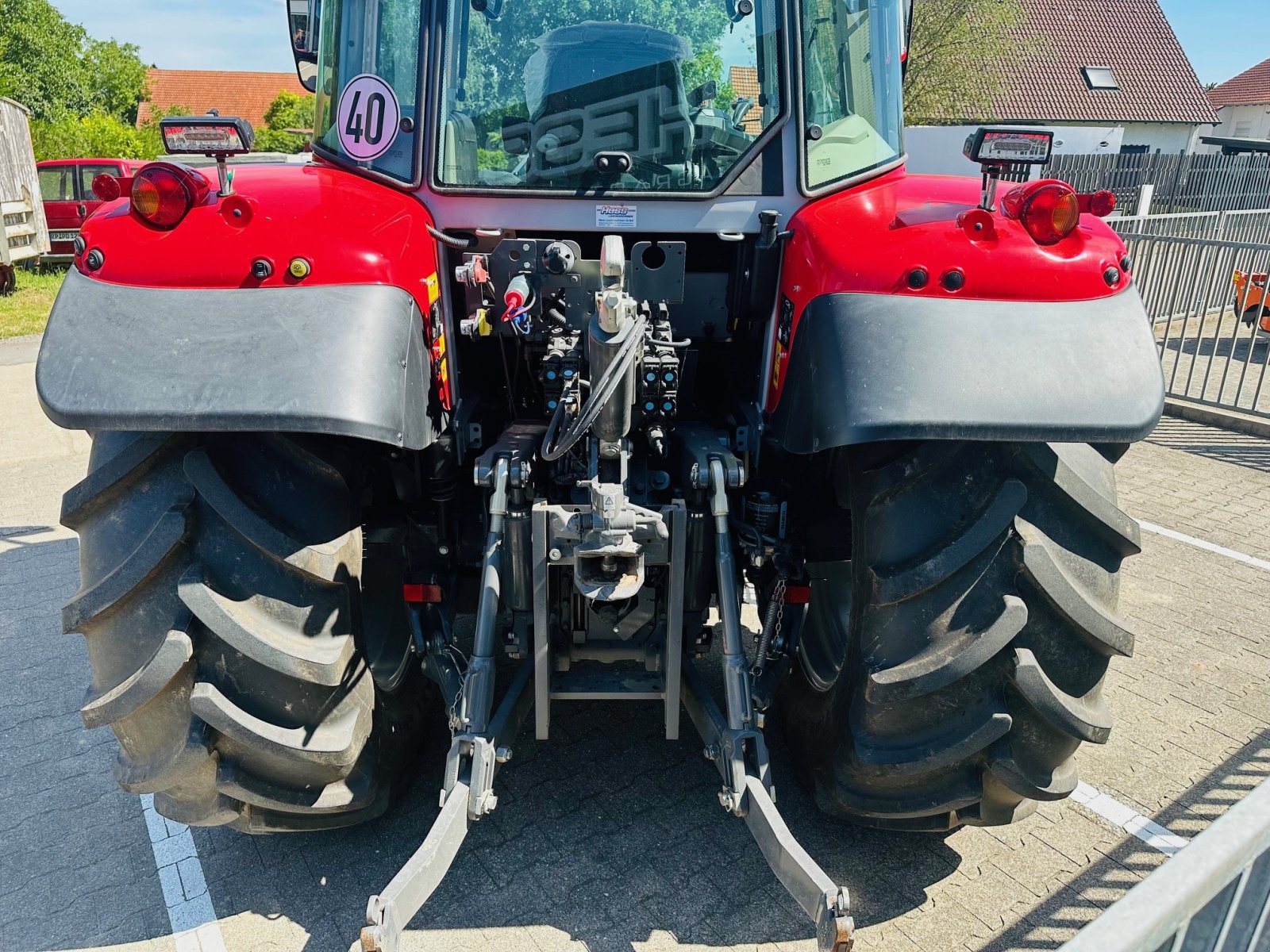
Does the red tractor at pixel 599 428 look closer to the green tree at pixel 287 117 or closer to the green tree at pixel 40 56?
the green tree at pixel 287 117

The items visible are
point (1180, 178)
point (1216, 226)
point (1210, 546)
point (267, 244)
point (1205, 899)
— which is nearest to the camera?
point (1205, 899)

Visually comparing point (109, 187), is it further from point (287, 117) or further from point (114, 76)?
point (114, 76)

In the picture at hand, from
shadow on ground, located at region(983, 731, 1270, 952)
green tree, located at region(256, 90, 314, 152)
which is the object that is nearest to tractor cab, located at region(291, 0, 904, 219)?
shadow on ground, located at region(983, 731, 1270, 952)

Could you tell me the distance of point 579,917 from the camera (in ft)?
8.71

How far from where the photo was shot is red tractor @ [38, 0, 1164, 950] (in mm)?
2213

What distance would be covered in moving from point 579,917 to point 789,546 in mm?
1273

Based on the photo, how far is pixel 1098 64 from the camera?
111 feet

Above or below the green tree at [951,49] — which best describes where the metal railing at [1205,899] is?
below

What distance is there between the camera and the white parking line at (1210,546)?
17.4 ft

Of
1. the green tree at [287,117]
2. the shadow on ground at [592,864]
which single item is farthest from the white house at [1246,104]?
the shadow on ground at [592,864]

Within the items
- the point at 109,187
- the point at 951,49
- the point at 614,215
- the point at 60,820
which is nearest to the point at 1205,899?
the point at 614,215

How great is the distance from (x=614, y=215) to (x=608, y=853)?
1962mm

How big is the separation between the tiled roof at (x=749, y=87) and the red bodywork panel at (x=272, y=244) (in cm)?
106

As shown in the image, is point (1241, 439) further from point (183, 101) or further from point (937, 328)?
point (183, 101)
